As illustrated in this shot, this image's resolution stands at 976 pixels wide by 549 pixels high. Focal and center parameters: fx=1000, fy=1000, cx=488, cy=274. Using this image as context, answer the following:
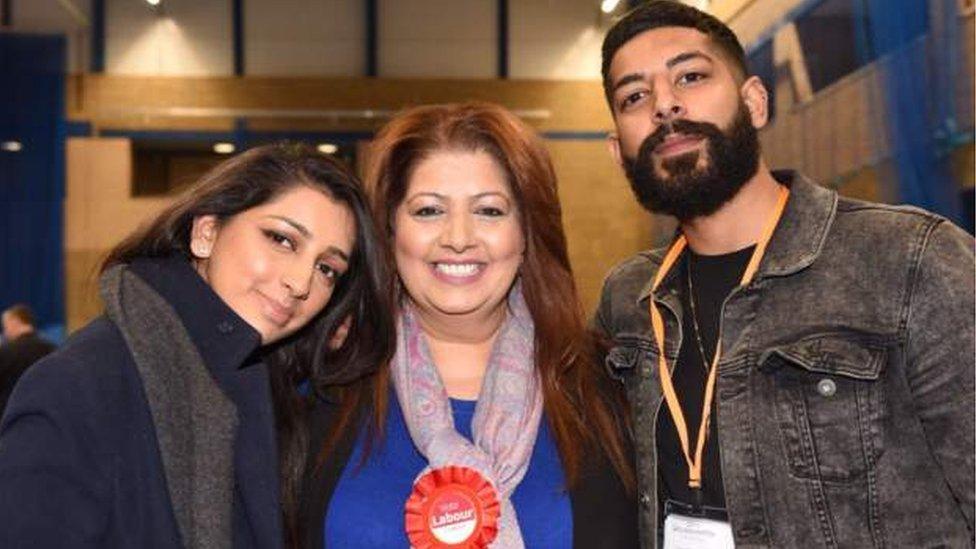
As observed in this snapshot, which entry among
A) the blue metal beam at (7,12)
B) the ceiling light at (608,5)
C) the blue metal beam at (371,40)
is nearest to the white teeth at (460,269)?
the ceiling light at (608,5)

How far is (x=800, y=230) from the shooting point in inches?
74.8

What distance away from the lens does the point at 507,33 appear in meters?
11.1

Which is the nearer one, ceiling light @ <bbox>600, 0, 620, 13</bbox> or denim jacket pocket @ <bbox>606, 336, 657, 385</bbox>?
denim jacket pocket @ <bbox>606, 336, 657, 385</bbox>

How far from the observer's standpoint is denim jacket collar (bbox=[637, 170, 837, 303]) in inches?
73.2

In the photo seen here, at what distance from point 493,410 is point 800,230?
708mm

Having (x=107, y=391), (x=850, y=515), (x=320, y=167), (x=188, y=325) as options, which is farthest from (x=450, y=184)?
(x=850, y=515)

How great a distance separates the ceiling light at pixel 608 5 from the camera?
10188 mm

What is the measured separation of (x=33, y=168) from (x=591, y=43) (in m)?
6.06

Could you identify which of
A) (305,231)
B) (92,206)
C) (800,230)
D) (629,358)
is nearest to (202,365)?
(305,231)

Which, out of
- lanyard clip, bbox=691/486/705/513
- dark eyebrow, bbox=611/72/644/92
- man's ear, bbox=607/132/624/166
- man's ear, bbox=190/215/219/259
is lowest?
lanyard clip, bbox=691/486/705/513

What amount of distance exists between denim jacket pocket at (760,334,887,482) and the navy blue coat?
924mm

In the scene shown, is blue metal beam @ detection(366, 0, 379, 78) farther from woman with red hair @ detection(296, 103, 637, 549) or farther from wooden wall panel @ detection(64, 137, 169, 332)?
woman with red hair @ detection(296, 103, 637, 549)

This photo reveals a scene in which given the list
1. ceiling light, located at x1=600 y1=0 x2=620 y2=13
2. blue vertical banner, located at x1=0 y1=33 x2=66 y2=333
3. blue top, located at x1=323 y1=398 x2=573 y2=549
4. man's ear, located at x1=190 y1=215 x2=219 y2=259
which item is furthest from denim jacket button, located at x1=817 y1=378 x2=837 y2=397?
blue vertical banner, located at x1=0 y1=33 x2=66 y2=333

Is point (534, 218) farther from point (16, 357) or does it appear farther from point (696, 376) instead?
point (16, 357)
